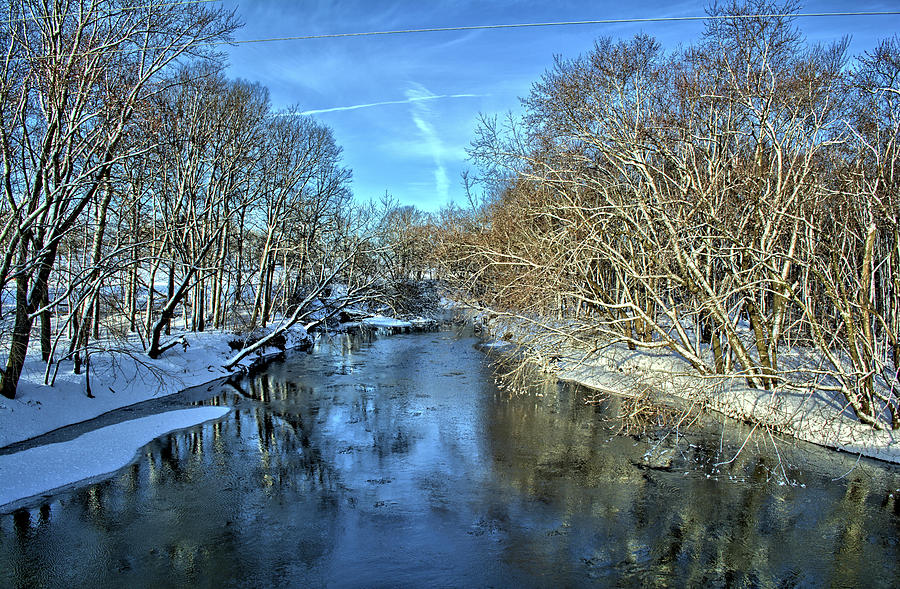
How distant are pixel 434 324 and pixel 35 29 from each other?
27762 mm

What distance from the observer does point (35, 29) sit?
40.2ft

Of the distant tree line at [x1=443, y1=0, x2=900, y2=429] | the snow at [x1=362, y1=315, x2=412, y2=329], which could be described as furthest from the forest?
the snow at [x1=362, y1=315, x2=412, y2=329]

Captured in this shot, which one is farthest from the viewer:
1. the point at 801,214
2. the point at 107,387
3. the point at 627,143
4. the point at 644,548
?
the point at 107,387

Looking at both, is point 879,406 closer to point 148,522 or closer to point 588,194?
point 588,194

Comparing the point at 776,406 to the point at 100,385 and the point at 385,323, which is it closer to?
the point at 100,385

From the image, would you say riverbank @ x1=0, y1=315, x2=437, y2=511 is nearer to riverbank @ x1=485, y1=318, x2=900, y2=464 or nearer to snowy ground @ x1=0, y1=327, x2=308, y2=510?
snowy ground @ x1=0, y1=327, x2=308, y2=510

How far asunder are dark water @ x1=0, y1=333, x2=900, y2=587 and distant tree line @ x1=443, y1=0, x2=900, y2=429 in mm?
2078

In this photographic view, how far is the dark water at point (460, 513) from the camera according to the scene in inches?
256

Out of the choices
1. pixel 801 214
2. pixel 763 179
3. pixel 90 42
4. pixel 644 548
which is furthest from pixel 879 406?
pixel 90 42

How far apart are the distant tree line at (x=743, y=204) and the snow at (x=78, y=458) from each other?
309 inches

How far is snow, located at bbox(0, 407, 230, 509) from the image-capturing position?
899cm

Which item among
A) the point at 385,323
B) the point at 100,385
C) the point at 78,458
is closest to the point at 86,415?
the point at 100,385

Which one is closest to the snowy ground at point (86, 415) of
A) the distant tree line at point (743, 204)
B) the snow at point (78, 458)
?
the snow at point (78, 458)

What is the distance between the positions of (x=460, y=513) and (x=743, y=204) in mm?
9149
